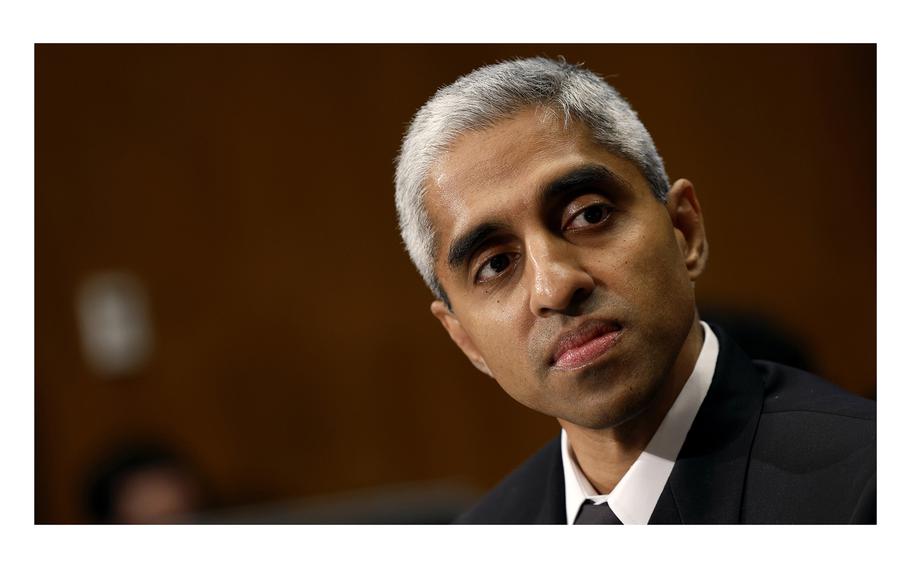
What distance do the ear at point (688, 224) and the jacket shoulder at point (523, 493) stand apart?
40cm

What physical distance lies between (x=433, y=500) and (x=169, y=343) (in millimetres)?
665

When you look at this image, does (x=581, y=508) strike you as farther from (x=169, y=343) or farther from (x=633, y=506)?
(x=169, y=343)

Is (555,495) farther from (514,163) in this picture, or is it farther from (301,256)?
(301,256)

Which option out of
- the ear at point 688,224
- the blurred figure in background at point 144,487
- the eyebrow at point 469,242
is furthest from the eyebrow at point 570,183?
the blurred figure in background at point 144,487

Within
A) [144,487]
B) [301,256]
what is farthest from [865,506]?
[144,487]

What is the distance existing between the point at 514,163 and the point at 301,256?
0.65 meters

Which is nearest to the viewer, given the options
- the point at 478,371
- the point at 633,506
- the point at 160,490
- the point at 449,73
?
the point at 633,506

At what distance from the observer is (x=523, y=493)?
6.05ft

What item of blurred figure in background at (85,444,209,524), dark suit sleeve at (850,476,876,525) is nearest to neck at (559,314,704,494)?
dark suit sleeve at (850,476,876,525)

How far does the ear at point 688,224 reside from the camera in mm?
1645

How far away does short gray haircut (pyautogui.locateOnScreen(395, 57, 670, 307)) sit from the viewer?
161cm

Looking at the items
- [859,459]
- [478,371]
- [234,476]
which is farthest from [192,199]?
[859,459]

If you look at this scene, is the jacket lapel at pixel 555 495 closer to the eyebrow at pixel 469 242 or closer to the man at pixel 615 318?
the man at pixel 615 318
